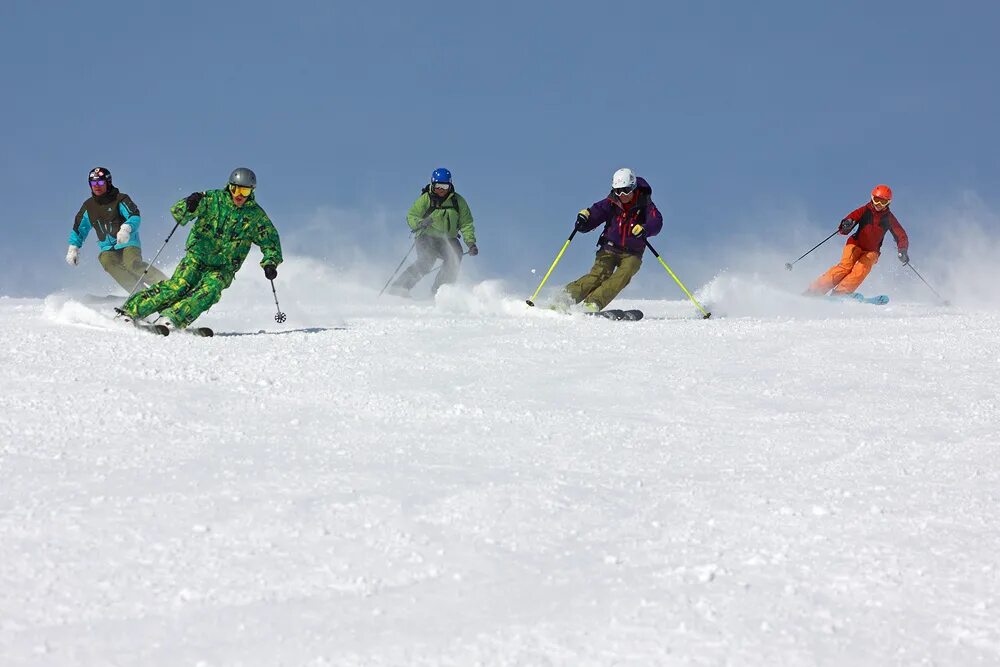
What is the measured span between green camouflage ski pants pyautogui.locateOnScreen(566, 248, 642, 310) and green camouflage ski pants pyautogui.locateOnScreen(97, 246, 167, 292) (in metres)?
4.88

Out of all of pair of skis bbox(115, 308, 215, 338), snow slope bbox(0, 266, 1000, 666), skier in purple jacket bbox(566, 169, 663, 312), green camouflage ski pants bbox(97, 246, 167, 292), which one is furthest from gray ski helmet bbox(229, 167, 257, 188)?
skier in purple jacket bbox(566, 169, 663, 312)

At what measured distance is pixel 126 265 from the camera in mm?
12812

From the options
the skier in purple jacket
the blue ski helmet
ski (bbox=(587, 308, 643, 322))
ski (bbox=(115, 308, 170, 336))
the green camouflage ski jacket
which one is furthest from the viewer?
the blue ski helmet

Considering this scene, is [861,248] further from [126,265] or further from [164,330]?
[164,330]

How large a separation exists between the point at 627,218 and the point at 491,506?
8.56 metres

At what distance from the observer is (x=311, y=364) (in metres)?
7.71

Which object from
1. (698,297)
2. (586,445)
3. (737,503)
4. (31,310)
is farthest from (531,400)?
(698,297)

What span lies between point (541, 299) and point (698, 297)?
377 centimetres

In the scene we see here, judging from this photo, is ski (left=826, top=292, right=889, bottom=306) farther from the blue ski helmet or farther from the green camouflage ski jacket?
the green camouflage ski jacket

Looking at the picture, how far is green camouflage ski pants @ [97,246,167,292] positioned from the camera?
503 inches

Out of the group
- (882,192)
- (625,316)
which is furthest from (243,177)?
(882,192)

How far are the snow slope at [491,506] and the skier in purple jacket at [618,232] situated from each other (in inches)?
161

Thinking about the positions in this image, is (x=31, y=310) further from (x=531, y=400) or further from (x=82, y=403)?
(x=531, y=400)

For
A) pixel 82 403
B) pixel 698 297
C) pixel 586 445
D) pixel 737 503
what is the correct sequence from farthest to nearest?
pixel 698 297, pixel 82 403, pixel 586 445, pixel 737 503
